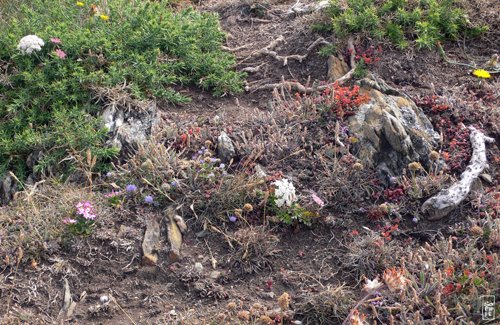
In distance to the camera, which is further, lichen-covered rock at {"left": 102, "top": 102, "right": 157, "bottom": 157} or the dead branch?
the dead branch

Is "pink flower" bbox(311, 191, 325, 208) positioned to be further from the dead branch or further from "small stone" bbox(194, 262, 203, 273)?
the dead branch

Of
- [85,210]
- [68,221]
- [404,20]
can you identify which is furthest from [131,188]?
[404,20]

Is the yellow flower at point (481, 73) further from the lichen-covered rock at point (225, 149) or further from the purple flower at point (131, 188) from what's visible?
the purple flower at point (131, 188)

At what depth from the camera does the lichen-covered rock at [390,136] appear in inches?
176

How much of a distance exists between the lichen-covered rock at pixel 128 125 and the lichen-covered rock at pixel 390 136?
64.3 inches

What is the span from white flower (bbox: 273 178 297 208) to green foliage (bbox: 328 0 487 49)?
2.20 m

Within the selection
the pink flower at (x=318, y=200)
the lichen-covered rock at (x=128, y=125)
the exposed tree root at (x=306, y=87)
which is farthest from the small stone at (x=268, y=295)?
the exposed tree root at (x=306, y=87)

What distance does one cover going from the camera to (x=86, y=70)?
5363 millimetres

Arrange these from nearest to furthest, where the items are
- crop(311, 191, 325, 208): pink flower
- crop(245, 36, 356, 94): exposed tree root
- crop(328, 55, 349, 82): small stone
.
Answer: crop(311, 191, 325, 208): pink flower → crop(245, 36, 356, 94): exposed tree root → crop(328, 55, 349, 82): small stone

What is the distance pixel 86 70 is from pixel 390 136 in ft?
8.75

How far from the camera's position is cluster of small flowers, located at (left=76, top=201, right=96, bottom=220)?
403 centimetres

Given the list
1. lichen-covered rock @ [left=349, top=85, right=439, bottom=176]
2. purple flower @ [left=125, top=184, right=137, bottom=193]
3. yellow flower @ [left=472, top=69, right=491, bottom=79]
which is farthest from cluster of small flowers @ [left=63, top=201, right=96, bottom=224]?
yellow flower @ [left=472, top=69, right=491, bottom=79]

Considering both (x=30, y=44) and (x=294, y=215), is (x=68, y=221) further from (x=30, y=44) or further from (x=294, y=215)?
(x=30, y=44)

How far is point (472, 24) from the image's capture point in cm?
591
